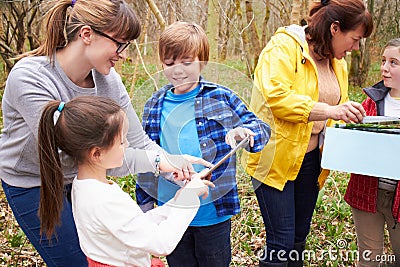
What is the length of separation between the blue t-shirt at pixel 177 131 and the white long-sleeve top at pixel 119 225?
0.66 ft

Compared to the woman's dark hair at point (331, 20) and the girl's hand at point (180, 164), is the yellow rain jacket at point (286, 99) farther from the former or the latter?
the girl's hand at point (180, 164)

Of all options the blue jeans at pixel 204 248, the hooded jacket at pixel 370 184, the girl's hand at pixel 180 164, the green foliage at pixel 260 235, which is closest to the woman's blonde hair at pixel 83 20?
the girl's hand at pixel 180 164

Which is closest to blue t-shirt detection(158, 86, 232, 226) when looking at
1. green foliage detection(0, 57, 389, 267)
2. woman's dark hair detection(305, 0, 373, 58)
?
woman's dark hair detection(305, 0, 373, 58)

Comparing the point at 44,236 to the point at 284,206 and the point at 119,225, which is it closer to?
the point at 119,225

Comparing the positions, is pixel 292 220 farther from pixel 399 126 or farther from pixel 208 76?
pixel 208 76

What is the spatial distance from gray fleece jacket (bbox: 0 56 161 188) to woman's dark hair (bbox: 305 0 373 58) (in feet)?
3.31

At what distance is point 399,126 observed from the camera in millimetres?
2145

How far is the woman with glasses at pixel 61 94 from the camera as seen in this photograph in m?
1.72

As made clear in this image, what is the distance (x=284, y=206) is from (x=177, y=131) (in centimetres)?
88

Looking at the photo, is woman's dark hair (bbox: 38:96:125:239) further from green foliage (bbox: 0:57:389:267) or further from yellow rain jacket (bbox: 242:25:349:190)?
green foliage (bbox: 0:57:389:267)

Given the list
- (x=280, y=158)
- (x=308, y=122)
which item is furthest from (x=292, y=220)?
(x=308, y=122)

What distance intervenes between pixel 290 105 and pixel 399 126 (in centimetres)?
50

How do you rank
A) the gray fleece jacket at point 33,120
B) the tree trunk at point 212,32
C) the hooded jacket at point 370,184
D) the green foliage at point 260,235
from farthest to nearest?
the tree trunk at point 212,32 < the green foliage at point 260,235 < the hooded jacket at point 370,184 < the gray fleece jacket at point 33,120

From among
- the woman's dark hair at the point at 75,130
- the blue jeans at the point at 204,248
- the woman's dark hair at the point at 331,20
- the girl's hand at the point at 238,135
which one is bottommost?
the blue jeans at the point at 204,248
